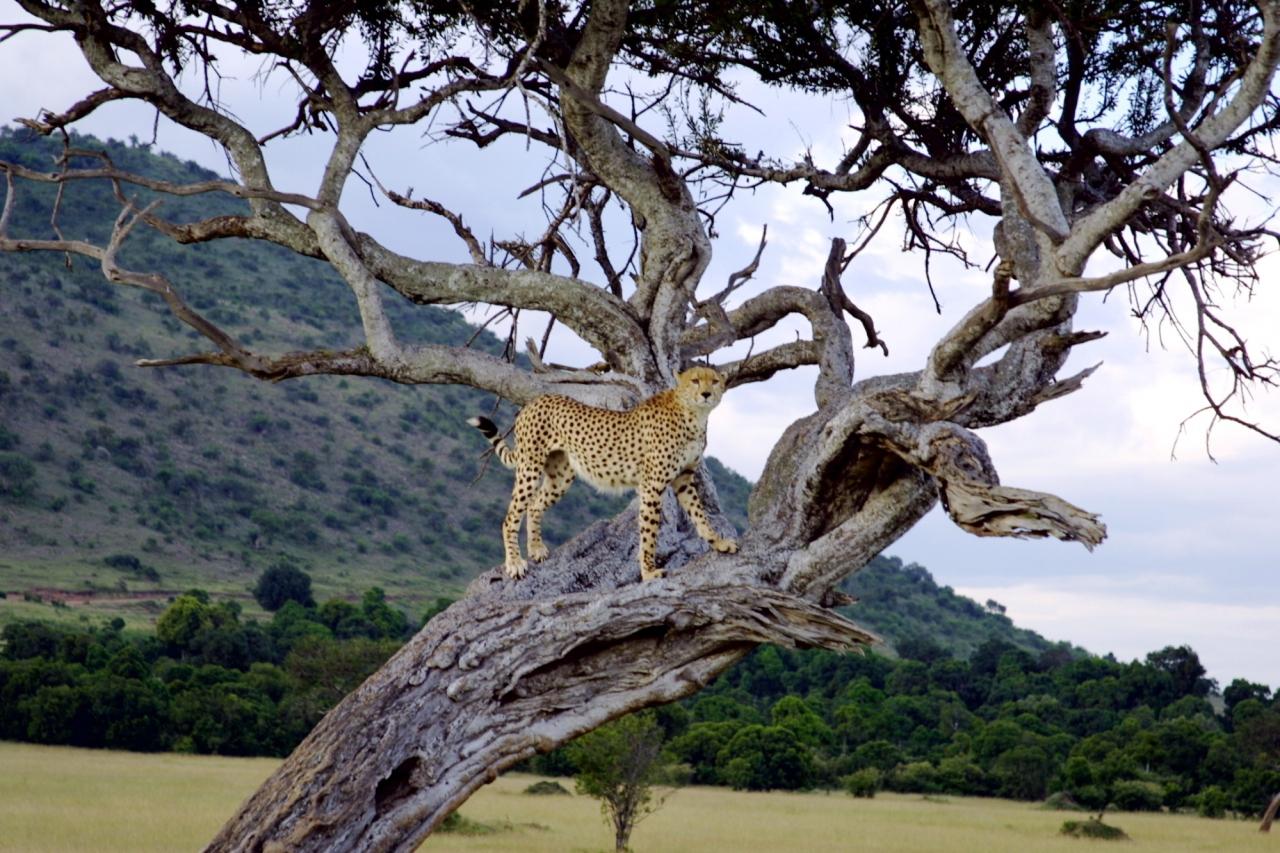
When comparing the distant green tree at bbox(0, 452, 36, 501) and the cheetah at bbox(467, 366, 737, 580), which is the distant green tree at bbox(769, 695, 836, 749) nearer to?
the cheetah at bbox(467, 366, 737, 580)

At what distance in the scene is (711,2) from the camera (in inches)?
393

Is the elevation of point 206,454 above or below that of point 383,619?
above

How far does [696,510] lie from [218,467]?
41.1 meters

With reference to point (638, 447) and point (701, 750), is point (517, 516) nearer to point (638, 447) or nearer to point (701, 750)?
point (638, 447)

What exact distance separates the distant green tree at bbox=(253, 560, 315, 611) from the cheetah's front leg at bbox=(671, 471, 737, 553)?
31972 mm

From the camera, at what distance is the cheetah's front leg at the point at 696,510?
7559 mm

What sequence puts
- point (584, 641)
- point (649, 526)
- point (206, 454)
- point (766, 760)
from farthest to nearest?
point (206, 454) < point (766, 760) < point (649, 526) < point (584, 641)

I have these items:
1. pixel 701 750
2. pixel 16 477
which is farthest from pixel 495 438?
pixel 16 477

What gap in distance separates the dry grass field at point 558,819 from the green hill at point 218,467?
39.2 feet

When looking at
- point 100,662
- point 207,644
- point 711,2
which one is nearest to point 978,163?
point 711,2

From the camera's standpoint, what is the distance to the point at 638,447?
7430 millimetres

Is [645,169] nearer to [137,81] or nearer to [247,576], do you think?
[137,81]

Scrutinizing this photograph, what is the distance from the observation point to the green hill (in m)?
40.5

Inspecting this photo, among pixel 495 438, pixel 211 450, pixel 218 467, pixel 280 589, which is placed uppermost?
pixel 211 450
